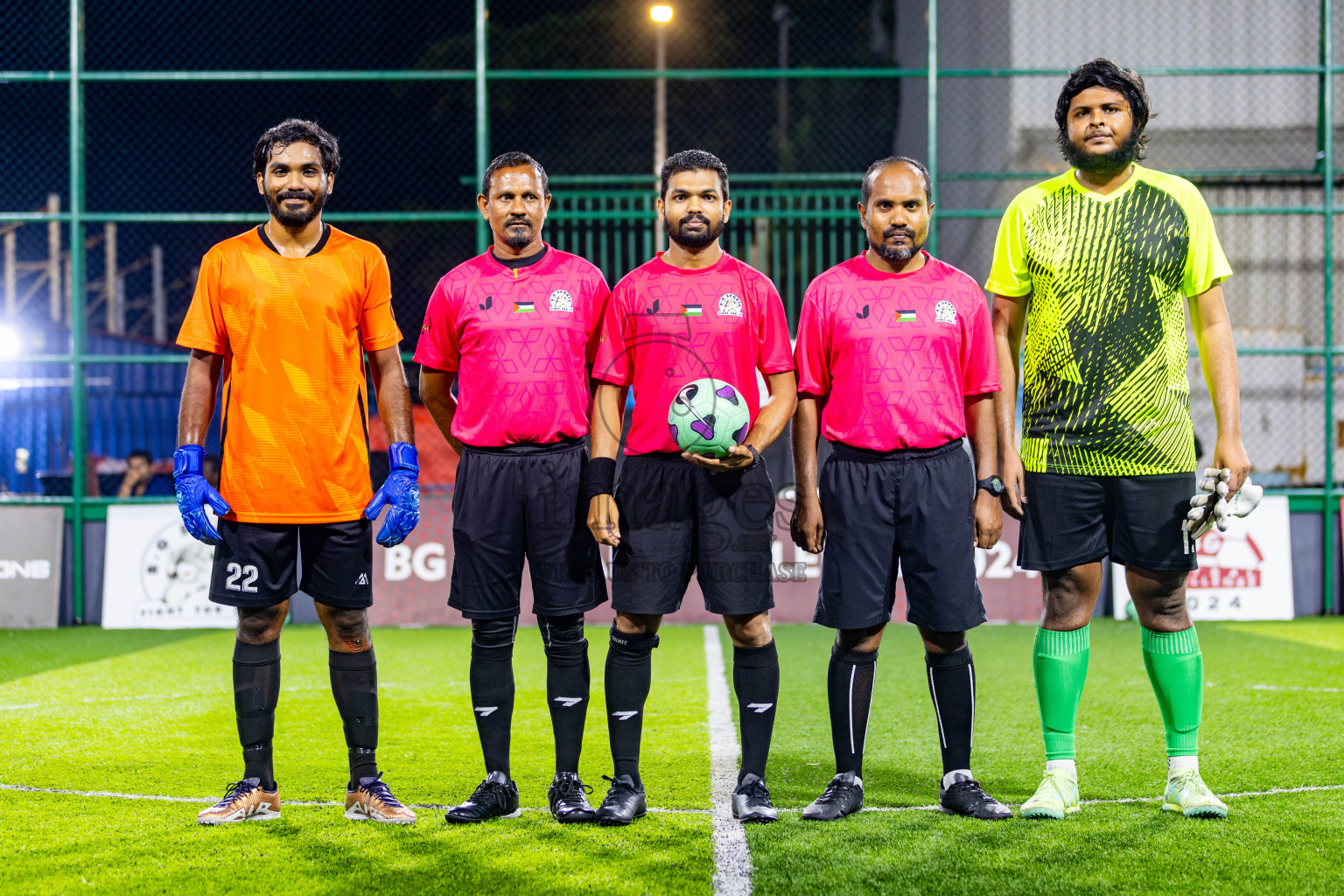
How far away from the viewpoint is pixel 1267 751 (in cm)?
444

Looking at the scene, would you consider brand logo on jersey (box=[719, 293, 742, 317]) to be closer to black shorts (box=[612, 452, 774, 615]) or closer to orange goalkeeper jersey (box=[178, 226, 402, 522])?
black shorts (box=[612, 452, 774, 615])

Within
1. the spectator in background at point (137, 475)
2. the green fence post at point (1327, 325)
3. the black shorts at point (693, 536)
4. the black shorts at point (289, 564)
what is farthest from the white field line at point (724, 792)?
the spectator in background at point (137, 475)

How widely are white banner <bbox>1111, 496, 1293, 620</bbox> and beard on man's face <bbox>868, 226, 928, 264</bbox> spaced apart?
19.6 feet

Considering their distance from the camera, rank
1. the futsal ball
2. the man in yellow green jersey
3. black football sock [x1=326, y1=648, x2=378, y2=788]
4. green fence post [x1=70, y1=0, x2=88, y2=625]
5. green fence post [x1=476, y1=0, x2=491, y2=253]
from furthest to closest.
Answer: green fence post [x1=476, y1=0, x2=491, y2=253]
green fence post [x1=70, y1=0, x2=88, y2=625]
black football sock [x1=326, y1=648, x2=378, y2=788]
the man in yellow green jersey
the futsal ball

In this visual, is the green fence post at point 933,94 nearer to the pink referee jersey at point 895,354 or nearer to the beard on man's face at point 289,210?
the pink referee jersey at point 895,354

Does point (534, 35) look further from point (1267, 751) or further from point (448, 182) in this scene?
point (1267, 751)

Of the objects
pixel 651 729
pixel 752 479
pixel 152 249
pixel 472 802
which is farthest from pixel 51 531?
pixel 152 249

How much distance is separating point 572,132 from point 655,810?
582 inches

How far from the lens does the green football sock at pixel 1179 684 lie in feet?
12.1

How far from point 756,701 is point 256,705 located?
5.26 ft

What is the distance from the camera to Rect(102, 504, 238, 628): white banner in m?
8.87

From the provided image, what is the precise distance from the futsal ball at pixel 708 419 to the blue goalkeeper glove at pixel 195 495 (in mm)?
1447

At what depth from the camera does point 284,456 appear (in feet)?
12.1

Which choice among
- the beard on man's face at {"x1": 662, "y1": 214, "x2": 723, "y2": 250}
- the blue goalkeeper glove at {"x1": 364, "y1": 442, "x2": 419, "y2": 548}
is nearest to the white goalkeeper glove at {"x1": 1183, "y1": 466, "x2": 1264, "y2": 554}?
the beard on man's face at {"x1": 662, "y1": 214, "x2": 723, "y2": 250}
